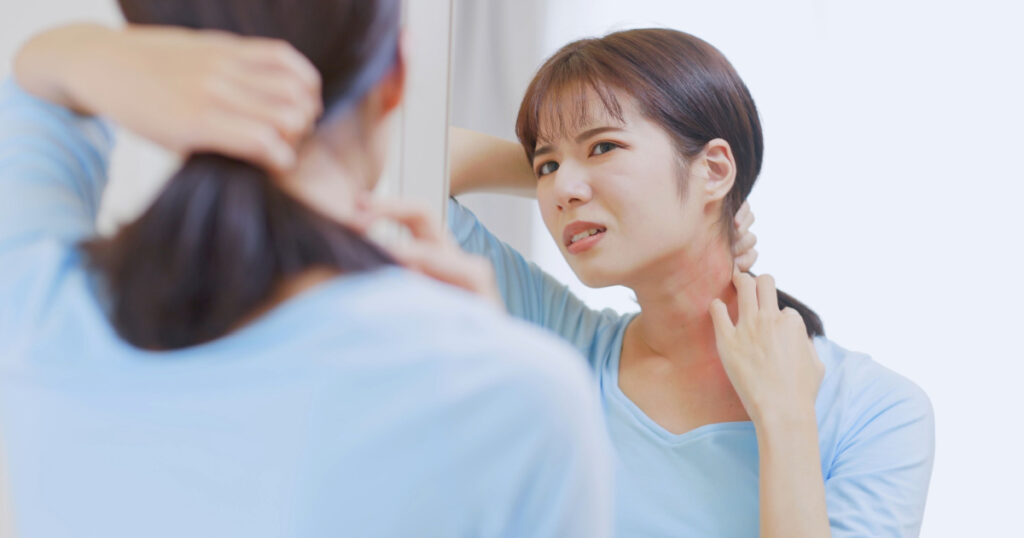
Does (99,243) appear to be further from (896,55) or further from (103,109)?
(896,55)

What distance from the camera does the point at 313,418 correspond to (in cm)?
28

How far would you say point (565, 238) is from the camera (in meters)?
0.75

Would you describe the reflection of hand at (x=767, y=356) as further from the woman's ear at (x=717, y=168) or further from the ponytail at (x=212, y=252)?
the ponytail at (x=212, y=252)

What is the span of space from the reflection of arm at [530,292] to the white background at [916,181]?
15.5 inches

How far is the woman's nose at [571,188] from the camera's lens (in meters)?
0.73

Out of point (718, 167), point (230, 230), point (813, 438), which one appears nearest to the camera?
point (230, 230)

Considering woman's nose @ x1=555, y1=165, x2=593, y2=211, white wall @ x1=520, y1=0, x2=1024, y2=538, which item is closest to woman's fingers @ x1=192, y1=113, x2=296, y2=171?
woman's nose @ x1=555, y1=165, x2=593, y2=211

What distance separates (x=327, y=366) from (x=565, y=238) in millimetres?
488

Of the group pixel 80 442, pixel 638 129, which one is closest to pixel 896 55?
pixel 638 129

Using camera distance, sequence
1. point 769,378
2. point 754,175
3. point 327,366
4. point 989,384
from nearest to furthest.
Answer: point 327,366
point 769,378
point 754,175
point 989,384

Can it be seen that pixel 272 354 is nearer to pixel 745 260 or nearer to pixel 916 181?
pixel 745 260

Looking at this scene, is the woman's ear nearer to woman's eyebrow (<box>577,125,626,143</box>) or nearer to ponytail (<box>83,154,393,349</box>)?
woman's eyebrow (<box>577,125,626,143</box>)

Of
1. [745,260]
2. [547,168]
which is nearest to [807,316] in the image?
[745,260]

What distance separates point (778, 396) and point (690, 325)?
153 millimetres
